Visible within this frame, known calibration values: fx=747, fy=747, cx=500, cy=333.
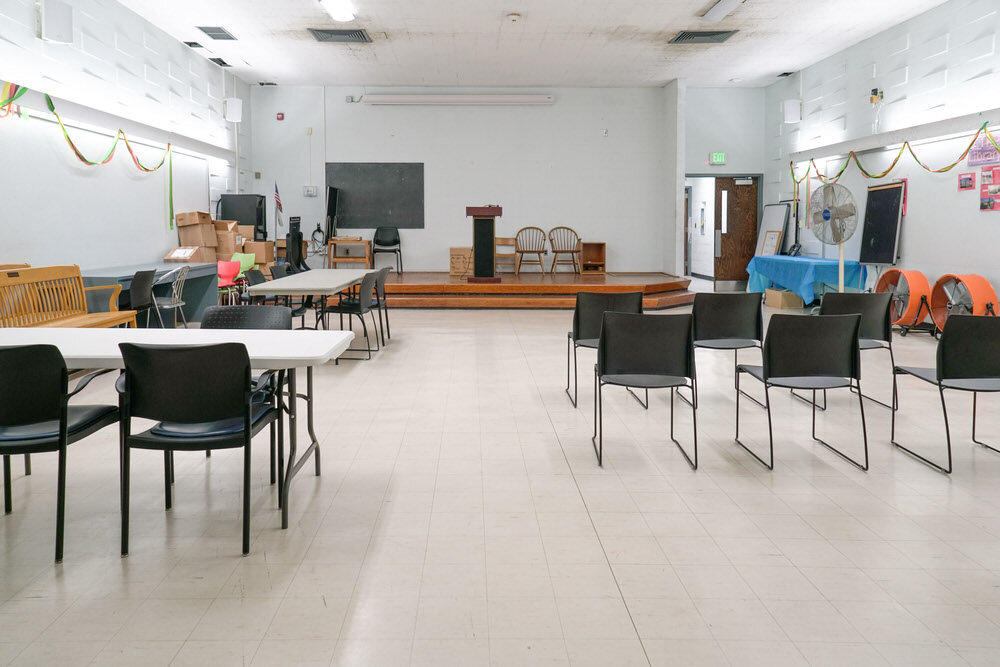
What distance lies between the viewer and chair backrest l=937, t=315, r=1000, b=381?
360 cm

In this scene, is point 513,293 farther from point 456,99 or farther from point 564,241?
point 456,99

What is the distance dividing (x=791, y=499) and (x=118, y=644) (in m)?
2.58

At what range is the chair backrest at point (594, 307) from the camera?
507 cm

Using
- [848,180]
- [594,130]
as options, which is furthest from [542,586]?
[594,130]

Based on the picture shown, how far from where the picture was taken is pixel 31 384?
2.58 meters

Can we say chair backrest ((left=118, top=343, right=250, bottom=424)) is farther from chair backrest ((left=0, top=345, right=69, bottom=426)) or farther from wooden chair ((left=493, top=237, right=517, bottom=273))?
wooden chair ((left=493, top=237, right=517, bottom=273))

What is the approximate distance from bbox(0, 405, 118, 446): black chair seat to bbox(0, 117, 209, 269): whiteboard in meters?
4.43

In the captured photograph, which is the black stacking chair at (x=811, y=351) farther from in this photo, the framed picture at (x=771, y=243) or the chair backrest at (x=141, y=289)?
the framed picture at (x=771, y=243)

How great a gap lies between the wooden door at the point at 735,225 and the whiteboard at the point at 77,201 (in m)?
8.77

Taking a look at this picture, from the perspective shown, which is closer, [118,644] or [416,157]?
[118,644]

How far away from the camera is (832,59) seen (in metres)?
10.5

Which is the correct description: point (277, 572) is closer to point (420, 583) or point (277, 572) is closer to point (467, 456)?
point (420, 583)

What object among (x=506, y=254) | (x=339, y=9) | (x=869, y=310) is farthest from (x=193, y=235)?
(x=869, y=310)

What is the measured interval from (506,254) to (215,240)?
467 centimetres
